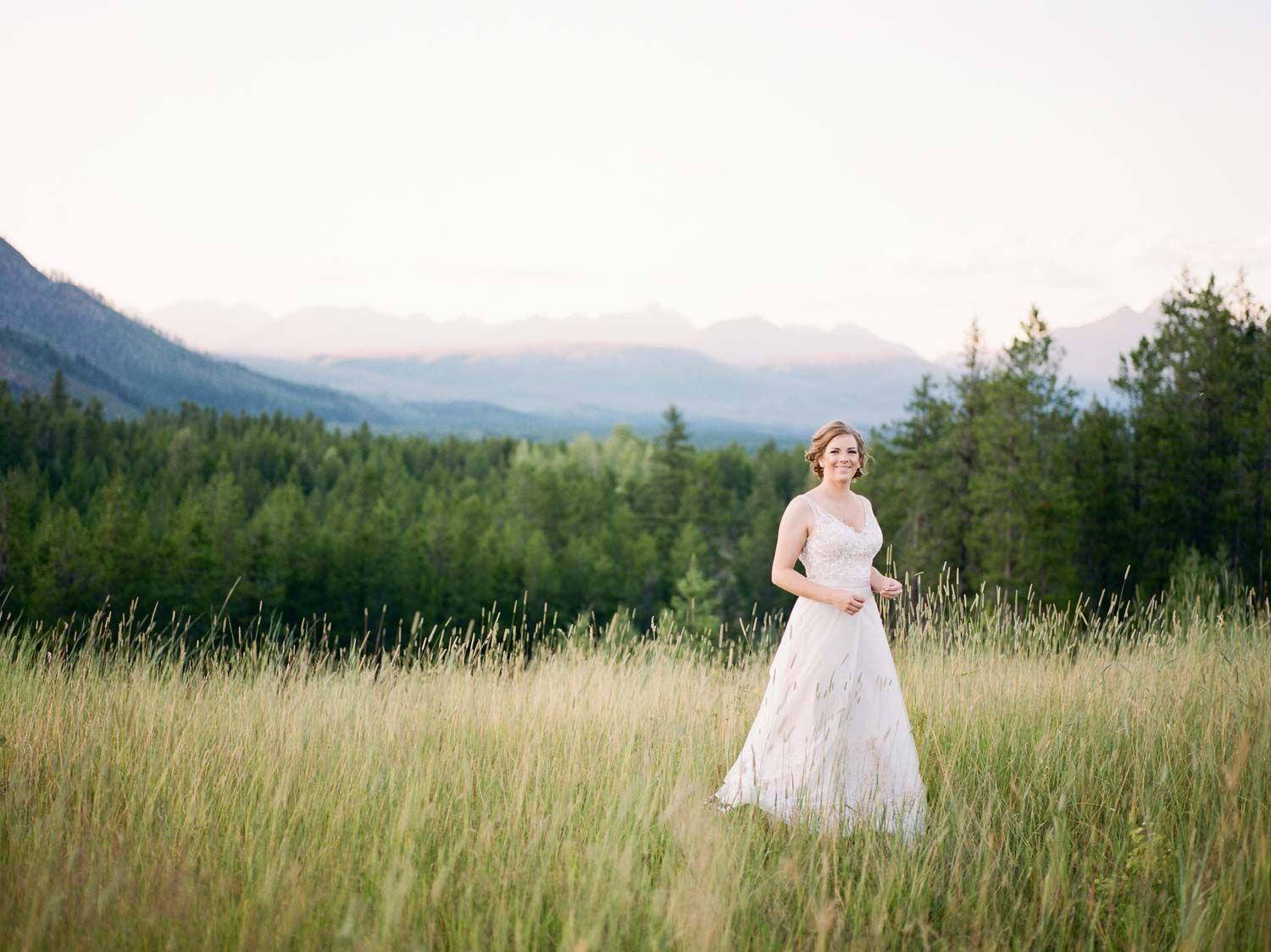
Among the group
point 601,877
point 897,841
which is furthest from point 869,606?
point 601,877

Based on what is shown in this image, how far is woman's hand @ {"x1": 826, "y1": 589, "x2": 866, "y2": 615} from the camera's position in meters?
4.30

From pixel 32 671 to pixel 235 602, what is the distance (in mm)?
48793

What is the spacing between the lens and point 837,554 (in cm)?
461

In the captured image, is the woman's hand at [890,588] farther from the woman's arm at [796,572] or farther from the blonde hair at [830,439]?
the blonde hair at [830,439]

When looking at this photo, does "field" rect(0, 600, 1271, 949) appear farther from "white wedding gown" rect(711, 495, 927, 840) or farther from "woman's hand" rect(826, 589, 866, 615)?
"woman's hand" rect(826, 589, 866, 615)

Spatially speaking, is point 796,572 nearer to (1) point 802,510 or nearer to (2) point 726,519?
(1) point 802,510

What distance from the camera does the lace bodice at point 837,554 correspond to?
4598 millimetres

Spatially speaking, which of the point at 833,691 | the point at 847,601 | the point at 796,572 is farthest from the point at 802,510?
the point at 833,691

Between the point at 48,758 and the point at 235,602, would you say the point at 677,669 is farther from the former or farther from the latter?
the point at 235,602

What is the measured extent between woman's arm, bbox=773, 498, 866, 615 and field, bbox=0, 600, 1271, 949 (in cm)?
74

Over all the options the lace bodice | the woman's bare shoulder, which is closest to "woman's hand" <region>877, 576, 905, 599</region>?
the lace bodice

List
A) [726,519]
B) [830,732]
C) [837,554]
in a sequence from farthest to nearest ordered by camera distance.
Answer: [726,519] → [837,554] → [830,732]

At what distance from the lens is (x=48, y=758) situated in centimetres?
401

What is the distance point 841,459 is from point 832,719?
1276 mm
